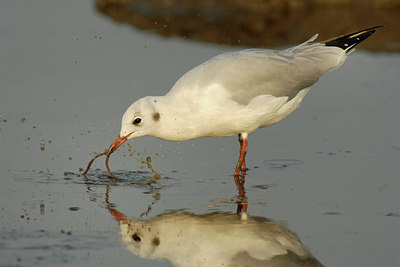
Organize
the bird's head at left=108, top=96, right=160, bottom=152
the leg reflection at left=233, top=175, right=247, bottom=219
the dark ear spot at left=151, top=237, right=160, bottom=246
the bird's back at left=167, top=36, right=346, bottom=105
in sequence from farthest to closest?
the bird's back at left=167, top=36, right=346, bottom=105
the bird's head at left=108, top=96, right=160, bottom=152
the leg reflection at left=233, top=175, right=247, bottom=219
the dark ear spot at left=151, top=237, right=160, bottom=246

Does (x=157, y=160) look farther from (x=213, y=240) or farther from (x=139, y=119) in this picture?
(x=213, y=240)

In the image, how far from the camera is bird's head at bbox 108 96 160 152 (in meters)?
7.06

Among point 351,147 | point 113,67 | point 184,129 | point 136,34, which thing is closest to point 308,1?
point 136,34

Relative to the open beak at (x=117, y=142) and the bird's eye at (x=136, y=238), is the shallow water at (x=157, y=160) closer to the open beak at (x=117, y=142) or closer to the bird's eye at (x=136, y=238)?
the bird's eye at (x=136, y=238)

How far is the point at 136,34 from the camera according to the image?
42.0 ft

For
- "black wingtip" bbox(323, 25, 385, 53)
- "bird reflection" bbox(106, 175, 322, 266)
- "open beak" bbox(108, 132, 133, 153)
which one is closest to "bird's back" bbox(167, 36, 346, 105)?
"black wingtip" bbox(323, 25, 385, 53)

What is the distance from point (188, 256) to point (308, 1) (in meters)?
10.9

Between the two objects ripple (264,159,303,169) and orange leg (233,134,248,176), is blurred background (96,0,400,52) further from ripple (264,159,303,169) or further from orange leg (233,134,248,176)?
orange leg (233,134,248,176)

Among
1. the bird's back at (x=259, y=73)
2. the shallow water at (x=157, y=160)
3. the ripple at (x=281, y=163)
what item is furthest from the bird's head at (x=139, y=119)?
the ripple at (x=281, y=163)

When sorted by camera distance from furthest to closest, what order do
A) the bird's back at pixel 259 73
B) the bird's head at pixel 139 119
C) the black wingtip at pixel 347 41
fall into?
1. the black wingtip at pixel 347 41
2. the bird's back at pixel 259 73
3. the bird's head at pixel 139 119

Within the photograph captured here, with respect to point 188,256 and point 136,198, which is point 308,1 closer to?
point 136,198

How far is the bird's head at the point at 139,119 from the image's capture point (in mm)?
7062

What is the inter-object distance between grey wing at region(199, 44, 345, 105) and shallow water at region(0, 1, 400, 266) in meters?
0.71

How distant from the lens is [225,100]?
7234 millimetres
